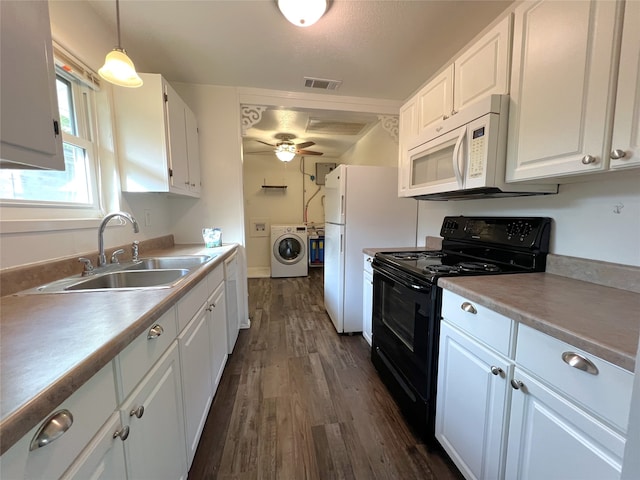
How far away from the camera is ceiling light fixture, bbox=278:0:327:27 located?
4.42 feet

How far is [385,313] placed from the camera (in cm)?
183

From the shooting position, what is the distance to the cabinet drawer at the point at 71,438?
407mm

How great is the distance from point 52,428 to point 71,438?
0.27 ft

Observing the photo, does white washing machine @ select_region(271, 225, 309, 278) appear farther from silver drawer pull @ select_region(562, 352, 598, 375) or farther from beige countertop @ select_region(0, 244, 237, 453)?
silver drawer pull @ select_region(562, 352, 598, 375)

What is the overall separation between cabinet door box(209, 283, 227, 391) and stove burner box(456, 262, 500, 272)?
58.4 inches

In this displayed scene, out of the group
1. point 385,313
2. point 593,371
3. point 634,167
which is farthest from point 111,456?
point 634,167

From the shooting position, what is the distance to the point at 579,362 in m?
0.69

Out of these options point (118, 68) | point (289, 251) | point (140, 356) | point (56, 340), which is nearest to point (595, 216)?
point (140, 356)

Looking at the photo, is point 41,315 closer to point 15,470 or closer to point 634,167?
point 15,470

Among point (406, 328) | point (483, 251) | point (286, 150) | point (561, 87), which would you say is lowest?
point (406, 328)

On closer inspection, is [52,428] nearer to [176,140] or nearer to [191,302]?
[191,302]

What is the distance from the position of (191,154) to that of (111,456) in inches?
84.7

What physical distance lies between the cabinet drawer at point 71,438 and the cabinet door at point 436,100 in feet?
6.34

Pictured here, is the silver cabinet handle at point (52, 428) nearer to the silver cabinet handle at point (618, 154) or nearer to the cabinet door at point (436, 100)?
the silver cabinet handle at point (618, 154)
